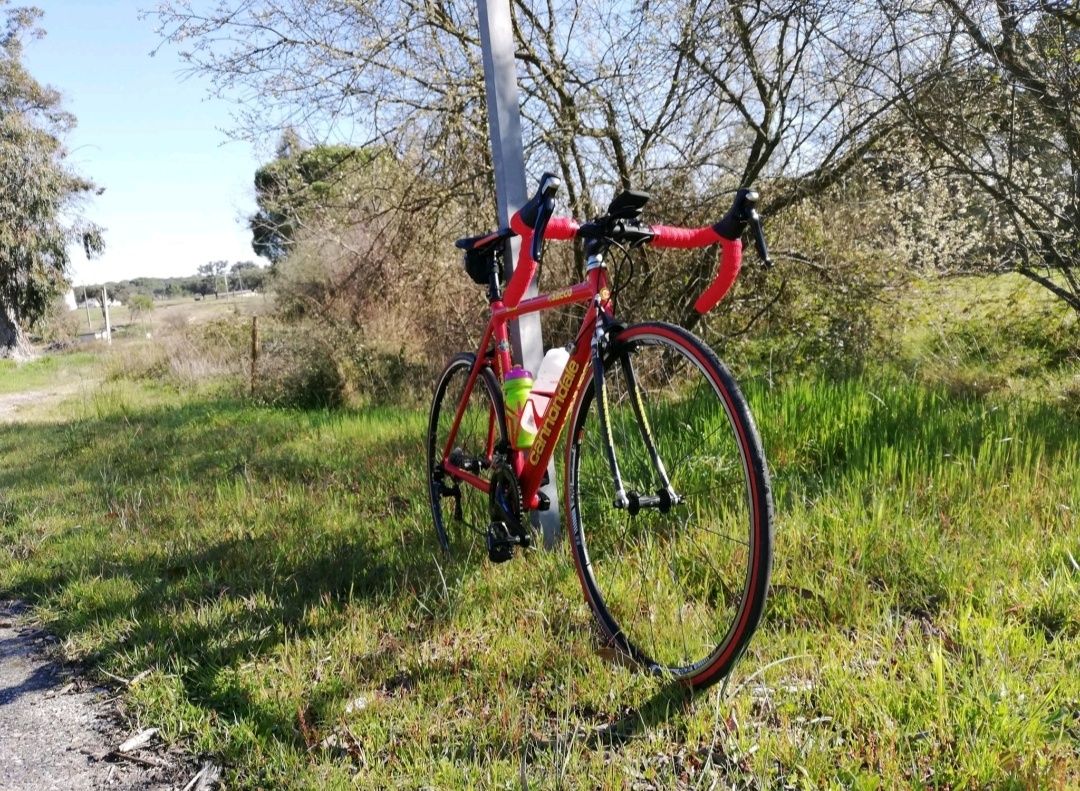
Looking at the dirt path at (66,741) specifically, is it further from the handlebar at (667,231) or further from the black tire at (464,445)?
the handlebar at (667,231)

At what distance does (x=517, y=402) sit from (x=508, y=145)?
1196 millimetres

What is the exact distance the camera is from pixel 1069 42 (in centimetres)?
491

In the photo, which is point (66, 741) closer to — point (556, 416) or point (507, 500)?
point (507, 500)

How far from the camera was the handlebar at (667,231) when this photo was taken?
7.25 feet

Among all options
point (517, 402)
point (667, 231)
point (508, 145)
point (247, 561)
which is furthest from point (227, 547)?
point (667, 231)

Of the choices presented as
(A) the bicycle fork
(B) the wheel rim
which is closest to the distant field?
(B) the wheel rim

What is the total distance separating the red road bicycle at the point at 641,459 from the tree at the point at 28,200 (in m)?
27.3

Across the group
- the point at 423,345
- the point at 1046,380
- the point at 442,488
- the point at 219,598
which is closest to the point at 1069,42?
the point at 1046,380

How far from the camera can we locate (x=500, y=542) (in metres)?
2.96

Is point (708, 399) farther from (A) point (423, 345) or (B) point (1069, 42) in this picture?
(A) point (423, 345)

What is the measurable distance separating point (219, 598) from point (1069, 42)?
19.0 ft

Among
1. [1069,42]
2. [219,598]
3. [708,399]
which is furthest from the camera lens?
[1069,42]

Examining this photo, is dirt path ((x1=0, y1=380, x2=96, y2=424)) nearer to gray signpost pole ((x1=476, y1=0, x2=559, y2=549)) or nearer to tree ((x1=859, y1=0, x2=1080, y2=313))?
gray signpost pole ((x1=476, y1=0, x2=559, y2=549))

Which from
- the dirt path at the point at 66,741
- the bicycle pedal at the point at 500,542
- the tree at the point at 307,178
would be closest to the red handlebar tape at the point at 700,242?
the bicycle pedal at the point at 500,542
